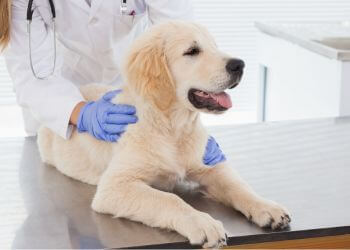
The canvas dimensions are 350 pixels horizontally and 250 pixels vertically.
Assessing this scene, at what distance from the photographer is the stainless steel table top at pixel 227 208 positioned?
1233 millimetres

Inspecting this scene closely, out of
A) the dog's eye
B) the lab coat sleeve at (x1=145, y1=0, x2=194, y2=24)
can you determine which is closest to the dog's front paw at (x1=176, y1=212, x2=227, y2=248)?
the dog's eye

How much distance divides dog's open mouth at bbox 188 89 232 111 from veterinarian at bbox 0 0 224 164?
0.46 feet

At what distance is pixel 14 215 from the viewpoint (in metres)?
1.35

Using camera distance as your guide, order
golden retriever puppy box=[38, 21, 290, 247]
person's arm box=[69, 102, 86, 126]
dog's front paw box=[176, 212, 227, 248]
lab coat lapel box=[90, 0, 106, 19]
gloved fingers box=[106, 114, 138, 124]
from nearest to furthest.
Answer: dog's front paw box=[176, 212, 227, 248], golden retriever puppy box=[38, 21, 290, 247], gloved fingers box=[106, 114, 138, 124], person's arm box=[69, 102, 86, 126], lab coat lapel box=[90, 0, 106, 19]

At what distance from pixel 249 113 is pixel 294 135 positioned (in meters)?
2.49

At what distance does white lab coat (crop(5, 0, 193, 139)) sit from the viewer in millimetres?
1666

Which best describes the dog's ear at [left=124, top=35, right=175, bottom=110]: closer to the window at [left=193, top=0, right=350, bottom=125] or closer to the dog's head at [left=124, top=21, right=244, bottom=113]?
the dog's head at [left=124, top=21, right=244, bottom=113]

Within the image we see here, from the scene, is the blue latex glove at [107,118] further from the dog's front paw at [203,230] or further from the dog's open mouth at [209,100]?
the dog's front paw at [203,230]

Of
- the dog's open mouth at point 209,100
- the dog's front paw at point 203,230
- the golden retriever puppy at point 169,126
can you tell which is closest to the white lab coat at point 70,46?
the golden retriever puppy at point 169,126

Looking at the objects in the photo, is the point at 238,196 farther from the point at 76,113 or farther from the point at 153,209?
the point at 76,113

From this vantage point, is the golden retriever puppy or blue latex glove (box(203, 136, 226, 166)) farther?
blue latex glove (box(203, 136, 226, 166))

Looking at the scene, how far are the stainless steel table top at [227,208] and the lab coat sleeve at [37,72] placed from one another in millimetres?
161

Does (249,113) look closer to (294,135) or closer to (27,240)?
(294,135)

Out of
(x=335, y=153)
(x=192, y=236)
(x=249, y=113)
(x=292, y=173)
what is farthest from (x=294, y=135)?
(x=249, y=113)
